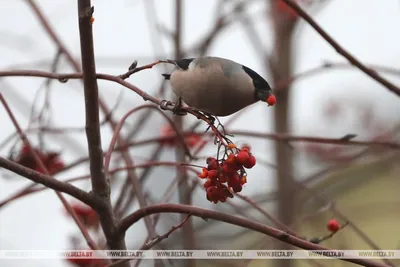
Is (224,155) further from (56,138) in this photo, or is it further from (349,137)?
(56,138)

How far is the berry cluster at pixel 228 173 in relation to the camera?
1.37 feet

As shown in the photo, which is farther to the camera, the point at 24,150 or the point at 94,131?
the point at 24,150

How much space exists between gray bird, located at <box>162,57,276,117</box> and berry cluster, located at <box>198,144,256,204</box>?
0.04 metres

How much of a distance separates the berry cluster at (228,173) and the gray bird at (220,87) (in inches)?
1.4

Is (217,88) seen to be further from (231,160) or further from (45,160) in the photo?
(45,160)

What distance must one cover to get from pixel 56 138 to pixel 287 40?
521 millimetres

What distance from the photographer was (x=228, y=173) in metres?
0.42

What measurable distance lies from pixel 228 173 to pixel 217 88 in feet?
0.23

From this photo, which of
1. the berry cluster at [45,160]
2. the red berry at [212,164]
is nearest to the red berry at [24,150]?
the berry cluster at [45,160]

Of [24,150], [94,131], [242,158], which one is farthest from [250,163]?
[24,150]

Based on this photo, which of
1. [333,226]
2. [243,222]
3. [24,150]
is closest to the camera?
[243,222]

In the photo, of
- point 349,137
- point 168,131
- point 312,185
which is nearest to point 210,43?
point 168,131

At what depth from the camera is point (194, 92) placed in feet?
1.51

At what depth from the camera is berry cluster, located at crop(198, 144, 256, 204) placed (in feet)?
1.37
